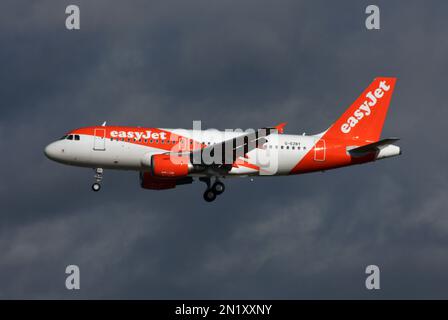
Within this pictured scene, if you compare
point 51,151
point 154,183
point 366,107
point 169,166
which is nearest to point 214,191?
point 169,166

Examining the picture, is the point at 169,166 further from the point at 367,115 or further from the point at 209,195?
the point at 367,115

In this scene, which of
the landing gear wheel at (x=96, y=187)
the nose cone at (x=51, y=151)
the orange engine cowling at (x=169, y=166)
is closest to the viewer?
the orange engine cowling at (x=169, y=166)

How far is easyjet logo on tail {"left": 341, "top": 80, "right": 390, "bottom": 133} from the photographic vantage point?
82125 mm

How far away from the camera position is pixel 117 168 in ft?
247

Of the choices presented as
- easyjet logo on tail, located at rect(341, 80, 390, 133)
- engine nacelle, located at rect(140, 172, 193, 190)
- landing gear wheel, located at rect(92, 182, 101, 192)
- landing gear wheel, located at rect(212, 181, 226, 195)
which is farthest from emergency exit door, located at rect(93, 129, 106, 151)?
easyjet logo on tail, located at rect(341, 80, 390, 133)

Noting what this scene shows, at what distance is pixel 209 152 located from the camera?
247ft

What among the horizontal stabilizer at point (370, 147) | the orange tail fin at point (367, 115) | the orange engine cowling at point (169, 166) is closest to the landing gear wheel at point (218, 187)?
the orange engine cowling at point (169, 166)

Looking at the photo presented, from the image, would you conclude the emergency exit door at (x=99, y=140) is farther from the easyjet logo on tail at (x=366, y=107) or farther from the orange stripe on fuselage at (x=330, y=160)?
the easyjet logo on tail at (x=366, y=107)

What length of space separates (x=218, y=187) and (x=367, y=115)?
14.7m

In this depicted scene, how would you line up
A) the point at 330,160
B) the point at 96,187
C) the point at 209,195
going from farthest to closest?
1. the point at 330,160
2. the point at 209,195
3. the point at 96,187

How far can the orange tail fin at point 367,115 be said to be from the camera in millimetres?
81812

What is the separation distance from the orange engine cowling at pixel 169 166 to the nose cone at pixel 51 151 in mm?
7582

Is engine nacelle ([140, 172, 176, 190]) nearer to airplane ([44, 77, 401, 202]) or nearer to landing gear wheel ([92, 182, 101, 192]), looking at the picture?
airplane ([44, 77, 401, 202])
